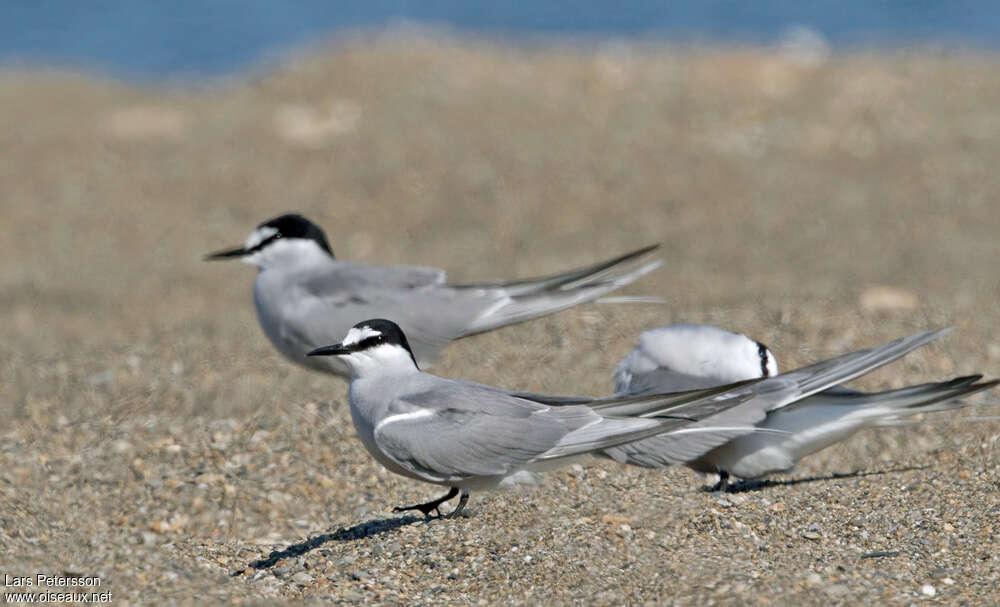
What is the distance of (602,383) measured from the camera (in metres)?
Result: 5.10

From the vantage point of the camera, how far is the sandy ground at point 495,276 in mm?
3334

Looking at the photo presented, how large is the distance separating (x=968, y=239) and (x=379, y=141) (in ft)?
14.0

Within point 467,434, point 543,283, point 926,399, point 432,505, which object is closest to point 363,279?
point 543,283

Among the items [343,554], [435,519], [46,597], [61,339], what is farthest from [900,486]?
[61,339]

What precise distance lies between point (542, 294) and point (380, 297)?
0.71 meters

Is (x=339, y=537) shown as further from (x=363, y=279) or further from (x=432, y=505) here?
(x=363, y=279)

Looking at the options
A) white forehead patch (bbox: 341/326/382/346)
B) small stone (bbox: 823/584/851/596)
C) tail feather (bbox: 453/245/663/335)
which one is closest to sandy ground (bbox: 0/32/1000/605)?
small stone (bbox: 823/584/851/596)

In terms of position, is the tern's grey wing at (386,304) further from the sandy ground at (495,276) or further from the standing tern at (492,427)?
the standing tern at (492,427)

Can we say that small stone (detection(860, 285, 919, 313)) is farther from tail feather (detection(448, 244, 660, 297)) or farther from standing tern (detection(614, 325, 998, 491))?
standing tern (detection(614, 325, 998, 491))

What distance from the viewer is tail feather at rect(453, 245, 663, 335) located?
532 centimetres

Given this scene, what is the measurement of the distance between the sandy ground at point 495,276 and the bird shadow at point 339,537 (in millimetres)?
15

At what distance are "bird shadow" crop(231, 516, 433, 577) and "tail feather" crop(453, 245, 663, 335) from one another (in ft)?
5.37

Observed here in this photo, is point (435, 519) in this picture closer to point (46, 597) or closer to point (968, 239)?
point (46, 597)

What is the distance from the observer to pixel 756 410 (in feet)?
12.8
